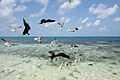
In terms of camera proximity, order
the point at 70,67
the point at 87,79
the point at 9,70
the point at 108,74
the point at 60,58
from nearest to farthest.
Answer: the point at 87,79
the point at 108,74
the point at 9,70
the point at 70,67
the point at 60,58

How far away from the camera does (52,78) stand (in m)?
29.4

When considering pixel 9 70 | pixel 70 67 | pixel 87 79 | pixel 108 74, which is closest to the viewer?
pixel 87 79

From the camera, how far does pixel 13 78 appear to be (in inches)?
1152

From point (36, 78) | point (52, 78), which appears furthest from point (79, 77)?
point (36, 78)

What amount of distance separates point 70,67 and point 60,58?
27.7 feet

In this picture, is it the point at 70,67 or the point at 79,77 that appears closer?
the point at 79,77

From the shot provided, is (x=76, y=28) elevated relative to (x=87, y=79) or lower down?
elevated

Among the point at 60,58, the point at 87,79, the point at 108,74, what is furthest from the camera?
the point at 60,58

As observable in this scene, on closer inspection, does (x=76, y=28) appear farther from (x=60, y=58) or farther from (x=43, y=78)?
(x=43, y=78)

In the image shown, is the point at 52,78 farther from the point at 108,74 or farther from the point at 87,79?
the point at 108,74

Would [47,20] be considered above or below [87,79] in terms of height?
above

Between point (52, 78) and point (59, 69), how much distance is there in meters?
5.43

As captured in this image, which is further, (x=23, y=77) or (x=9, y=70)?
(x=9, y=70)

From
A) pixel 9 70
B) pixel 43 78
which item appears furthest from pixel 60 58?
pixel 43 78
